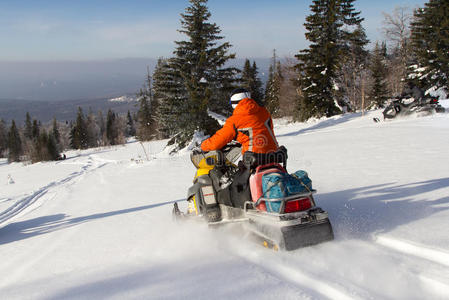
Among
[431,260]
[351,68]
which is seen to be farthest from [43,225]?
[351,68]

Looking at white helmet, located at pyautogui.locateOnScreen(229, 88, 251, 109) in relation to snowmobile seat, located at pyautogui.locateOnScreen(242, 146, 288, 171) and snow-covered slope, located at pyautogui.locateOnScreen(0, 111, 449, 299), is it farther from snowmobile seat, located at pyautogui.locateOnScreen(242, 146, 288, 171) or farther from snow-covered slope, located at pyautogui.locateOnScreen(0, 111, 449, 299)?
snow-covered slope, located at pyautogui.locateOnScreen(0, 111, 449, 299)

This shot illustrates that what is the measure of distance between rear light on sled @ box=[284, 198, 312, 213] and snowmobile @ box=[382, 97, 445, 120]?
14.2 meters

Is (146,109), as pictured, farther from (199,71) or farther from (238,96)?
(238,96)

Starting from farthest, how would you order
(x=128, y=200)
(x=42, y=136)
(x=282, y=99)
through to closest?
(x=42, y=136) → (x=282, y=99) → (x=128, y=200)

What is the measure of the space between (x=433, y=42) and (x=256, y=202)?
1282 inches

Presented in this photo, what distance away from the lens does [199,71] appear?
18922 mm

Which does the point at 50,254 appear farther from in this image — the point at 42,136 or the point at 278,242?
the point at 42,136

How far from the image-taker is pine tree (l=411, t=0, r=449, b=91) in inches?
1102

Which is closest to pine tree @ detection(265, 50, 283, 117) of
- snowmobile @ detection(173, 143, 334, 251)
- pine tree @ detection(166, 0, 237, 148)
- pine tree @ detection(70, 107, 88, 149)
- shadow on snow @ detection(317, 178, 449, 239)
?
pine tree @ detection(166, 0, 237, 148)

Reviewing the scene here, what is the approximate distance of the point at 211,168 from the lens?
446cm

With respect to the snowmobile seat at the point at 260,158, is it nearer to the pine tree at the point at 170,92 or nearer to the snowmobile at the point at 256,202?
the snowmobile at the point at 256,202

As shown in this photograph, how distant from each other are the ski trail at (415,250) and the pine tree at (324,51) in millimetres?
24631

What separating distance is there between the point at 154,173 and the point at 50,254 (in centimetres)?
749

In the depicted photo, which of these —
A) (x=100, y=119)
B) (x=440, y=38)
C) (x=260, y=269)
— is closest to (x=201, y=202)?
(x=260, y=269)
